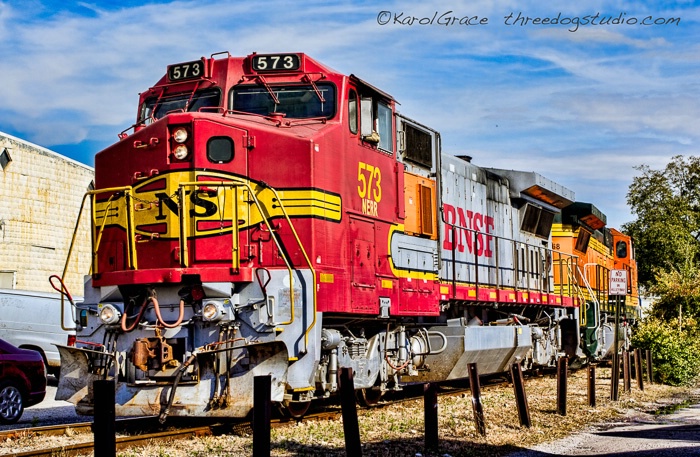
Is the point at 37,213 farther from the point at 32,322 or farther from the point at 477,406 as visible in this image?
the point at 477,406

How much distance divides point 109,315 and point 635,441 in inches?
245

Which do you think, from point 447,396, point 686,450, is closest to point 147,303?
point 686,450

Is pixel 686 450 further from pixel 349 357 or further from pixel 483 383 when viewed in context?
pixel 483 383

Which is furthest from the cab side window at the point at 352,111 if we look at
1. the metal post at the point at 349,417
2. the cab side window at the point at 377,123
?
the metal post at the point at 349,417

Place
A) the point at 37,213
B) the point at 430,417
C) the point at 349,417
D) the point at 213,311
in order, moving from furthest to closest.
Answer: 1. the point at 37,213
2. the point at 213,311
3. the point at 430,417
4. the point at 349,417

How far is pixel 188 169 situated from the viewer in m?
10.4

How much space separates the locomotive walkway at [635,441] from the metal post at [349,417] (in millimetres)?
2290

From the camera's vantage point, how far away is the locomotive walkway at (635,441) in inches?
378

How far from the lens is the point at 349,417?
26.4 feet

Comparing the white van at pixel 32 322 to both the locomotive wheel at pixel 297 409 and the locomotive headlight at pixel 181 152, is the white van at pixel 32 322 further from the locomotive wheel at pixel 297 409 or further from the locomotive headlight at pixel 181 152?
the locomotive headlight at pixel 181 152

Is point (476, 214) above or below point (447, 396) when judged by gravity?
above

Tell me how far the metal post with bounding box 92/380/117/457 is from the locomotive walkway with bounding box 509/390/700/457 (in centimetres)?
485

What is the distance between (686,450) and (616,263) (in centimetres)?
2520

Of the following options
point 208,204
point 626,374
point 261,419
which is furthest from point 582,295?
point 261,419
